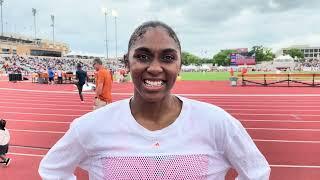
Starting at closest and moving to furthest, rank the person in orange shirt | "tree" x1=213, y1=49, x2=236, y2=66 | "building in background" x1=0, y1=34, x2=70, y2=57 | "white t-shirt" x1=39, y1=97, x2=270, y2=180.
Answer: "white t-shirt" x1=39, y1=97, x2=270, y2=180 → the person in orange shirt → "building in background" x1=0, y1=34, x2=70, y2=57 → "tree" x1=213, y1=49, x2=236, y2=66

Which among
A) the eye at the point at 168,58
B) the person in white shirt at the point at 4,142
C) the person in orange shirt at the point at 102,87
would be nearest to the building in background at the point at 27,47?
the person in orange shirt at the point at 102,87

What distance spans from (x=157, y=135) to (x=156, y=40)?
37 centimetres

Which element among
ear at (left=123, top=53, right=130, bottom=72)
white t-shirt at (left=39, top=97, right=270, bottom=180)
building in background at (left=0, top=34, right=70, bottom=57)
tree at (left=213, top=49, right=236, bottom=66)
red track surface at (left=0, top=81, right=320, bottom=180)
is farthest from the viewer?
tree at (left=213, top=49, right=236, bottom=66)

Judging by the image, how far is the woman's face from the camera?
175 centimetres

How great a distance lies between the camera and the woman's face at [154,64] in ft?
5.74

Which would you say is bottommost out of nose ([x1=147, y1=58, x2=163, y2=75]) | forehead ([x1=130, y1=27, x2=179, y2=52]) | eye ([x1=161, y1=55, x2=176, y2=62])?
nose ([x1=147, y1=58, x2=163, y2=75])

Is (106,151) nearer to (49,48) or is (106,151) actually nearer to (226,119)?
(226,119)

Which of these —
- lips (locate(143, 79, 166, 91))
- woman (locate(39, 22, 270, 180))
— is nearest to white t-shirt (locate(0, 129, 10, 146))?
woman (locate(39, 22, 270, 180))

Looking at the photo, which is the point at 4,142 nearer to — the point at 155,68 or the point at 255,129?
the point at 255,129

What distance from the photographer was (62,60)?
283 feet

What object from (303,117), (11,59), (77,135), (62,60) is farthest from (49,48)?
(77,135)

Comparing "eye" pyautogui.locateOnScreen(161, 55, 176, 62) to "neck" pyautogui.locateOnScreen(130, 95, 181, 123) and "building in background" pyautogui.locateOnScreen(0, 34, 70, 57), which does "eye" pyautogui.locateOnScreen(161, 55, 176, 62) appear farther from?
"building in background" pyautogui.locateOnScreen(0, 34, 70, 57)

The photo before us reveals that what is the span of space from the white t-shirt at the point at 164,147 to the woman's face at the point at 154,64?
0.12 metres

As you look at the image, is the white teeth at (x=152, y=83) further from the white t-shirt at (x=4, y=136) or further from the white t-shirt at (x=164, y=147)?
the white t-shirt at (x=4, y=136)
